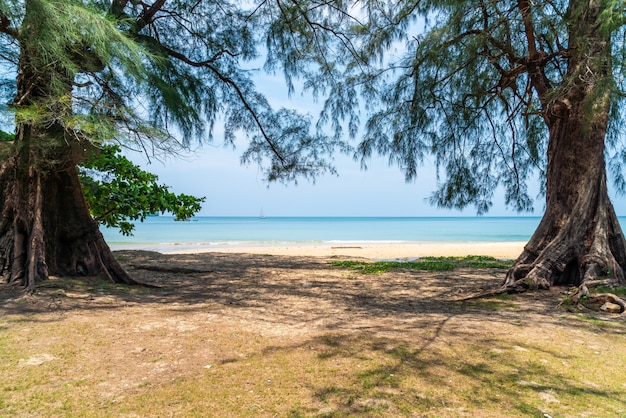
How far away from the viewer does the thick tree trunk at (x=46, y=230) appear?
4.14 meters

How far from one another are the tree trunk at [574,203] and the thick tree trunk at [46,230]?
192 inches

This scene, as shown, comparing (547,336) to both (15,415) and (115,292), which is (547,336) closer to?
(15,415)

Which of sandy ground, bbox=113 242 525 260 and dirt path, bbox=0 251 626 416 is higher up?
dirt path, bbox=0 251 626 416

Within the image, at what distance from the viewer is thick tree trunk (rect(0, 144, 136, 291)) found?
414cm

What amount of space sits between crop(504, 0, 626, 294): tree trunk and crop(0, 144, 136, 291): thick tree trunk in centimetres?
487

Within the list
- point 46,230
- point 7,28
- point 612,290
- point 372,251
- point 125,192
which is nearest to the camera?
point 7,28

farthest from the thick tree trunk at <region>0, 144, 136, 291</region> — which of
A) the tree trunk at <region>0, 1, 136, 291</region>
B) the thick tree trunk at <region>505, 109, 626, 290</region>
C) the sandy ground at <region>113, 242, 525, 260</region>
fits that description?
the sandy ground at <region>113, 242, 525, 260</region>

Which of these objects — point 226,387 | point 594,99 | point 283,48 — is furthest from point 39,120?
point 594,99

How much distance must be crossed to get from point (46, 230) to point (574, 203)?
6122 mm

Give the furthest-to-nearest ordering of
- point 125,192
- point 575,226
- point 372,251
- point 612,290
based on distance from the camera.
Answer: point 372,251 < point 125,192 < point 575,226 < point 612,290

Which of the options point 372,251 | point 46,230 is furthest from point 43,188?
point 372,251

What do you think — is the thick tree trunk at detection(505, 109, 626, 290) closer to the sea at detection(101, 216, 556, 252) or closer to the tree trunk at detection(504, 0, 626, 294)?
the tree trunk at detection(504, 0, 626, 294)

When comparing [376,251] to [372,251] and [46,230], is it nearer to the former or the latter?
[372,251]

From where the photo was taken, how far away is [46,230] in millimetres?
4480
